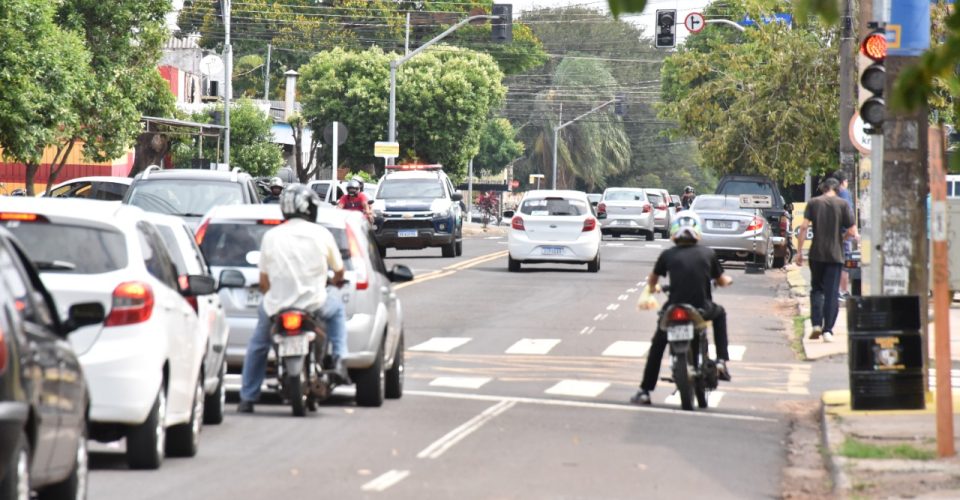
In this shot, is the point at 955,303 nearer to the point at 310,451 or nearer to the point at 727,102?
the point at 310,451

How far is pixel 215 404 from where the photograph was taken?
1331cm

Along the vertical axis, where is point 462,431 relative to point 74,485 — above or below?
below

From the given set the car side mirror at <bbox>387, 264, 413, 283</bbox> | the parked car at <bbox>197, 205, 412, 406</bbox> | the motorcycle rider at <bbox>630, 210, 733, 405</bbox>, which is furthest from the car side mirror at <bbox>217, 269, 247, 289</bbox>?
the motorcycle rider at <bbox>630, 210, 733, 405</bbox>

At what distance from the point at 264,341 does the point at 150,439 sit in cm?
330

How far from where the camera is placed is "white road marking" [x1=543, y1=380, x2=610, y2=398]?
55.2 ft

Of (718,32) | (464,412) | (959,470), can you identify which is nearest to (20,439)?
(959,470)

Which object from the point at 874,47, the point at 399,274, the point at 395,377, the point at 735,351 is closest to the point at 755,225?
the point at 735,351

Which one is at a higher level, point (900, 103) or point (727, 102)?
point (727, 102)

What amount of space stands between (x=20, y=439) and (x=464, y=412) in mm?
8156

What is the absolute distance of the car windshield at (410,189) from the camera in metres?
40.8

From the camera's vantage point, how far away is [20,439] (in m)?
Result: 6.80

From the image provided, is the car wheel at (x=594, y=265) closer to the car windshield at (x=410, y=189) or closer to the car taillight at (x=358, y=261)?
the car windshield at (x=410, y=189)

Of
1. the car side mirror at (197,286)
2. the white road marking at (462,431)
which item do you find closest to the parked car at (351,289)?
the white road marking at (462,431)

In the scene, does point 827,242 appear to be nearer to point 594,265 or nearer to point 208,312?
point 208,312
